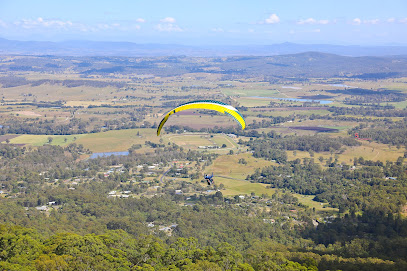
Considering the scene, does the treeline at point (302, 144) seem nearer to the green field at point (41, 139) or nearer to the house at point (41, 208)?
the green field at point (41, 139)

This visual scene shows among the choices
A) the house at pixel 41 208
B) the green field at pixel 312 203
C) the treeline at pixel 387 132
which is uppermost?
the treeline at pixel 387 132

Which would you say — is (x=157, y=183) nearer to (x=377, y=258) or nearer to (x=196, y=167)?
(x=196, y=167)

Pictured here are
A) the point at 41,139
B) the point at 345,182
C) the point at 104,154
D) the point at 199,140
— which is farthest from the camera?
the point at 199,140

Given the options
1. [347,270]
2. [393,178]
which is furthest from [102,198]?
[393,178]

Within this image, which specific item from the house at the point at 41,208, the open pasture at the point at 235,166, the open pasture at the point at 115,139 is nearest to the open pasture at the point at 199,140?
the open pasture at the point at 115,139

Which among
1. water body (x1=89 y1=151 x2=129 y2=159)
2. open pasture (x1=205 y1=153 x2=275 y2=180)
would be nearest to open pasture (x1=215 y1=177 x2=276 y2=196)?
open pasture (x1=205 y1=153 x2=275 y2=180)

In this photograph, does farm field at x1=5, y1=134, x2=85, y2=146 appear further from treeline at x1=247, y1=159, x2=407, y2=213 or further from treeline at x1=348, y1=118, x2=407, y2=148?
treeline at x1=348, y1=118, x2=407, y2=148

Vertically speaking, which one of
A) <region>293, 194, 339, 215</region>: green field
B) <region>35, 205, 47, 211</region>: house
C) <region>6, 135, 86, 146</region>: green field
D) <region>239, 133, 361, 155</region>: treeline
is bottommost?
<region>293, 194, 339, 215</region>: green field

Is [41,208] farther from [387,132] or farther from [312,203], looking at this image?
[387,132]

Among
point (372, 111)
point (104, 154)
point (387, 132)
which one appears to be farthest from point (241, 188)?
point (372, 111)

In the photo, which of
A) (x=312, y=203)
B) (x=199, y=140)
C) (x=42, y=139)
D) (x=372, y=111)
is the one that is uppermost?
(x=372, y=111)

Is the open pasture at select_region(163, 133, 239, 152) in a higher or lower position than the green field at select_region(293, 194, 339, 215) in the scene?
higher

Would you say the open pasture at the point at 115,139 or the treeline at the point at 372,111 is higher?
the treeline at the point at 372,111
